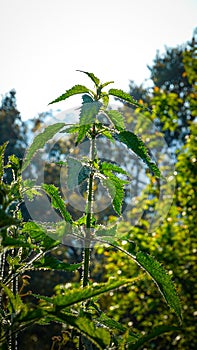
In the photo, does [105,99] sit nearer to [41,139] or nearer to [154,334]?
[41,139]

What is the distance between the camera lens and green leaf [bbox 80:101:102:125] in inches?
32.5

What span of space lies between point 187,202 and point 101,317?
4.52 meters

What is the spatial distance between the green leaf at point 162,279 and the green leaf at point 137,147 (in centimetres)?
14

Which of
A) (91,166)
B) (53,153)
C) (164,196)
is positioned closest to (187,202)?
(164,196)

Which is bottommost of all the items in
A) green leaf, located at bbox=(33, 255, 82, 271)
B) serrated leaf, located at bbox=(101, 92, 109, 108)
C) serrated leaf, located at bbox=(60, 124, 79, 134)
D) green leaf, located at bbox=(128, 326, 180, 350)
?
green leaf, located at bbox=(128, 326, 180, 350)

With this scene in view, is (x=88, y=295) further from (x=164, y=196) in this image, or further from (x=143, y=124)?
(x=143, y=124)

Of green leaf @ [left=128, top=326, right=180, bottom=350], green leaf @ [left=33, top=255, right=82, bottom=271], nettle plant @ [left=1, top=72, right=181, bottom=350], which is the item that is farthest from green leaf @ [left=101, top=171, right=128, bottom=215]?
green leaf @ [left=128, top=326, right=180, bottom=350]

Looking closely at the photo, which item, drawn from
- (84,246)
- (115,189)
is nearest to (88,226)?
(84,246)

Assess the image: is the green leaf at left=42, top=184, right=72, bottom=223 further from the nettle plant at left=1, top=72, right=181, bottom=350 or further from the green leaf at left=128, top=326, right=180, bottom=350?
the green leaf at left=128, top=326, right=180, bottom=350

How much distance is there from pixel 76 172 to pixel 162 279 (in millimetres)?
262

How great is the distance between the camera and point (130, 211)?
6.43 metres

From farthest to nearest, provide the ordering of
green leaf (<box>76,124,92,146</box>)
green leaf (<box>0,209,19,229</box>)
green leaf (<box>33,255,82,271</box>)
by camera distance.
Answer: green leaf (<box>76,124,92,146</box>) → green leaf (<box>33,255,82,271</box>) → green leaf (<box>0,209,19,229</box>)

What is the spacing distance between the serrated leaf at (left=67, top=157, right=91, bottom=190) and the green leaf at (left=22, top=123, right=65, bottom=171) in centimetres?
7

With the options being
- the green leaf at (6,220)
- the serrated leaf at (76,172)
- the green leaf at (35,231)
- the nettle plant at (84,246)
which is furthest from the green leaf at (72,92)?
the green leaf at (6,220)
